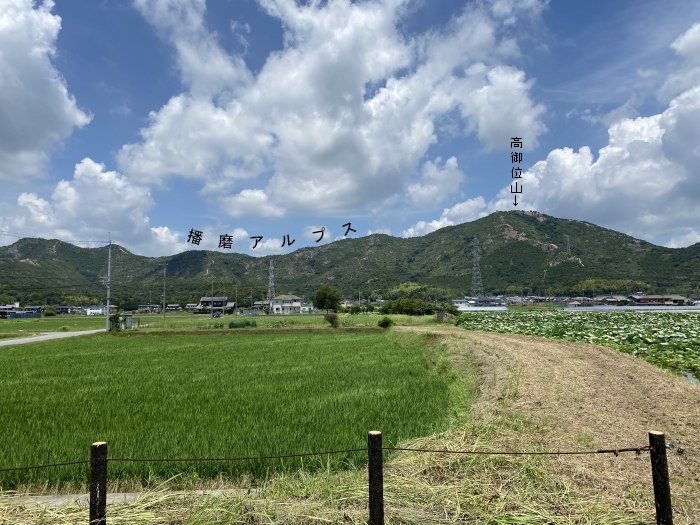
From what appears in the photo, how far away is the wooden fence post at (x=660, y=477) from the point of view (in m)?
4.13

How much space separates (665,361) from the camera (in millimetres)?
16297

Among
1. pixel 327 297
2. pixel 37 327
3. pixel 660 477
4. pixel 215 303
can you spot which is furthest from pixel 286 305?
pixel 660 477

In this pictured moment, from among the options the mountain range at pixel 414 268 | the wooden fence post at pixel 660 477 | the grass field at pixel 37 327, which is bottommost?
the grass field at pixel 37 327

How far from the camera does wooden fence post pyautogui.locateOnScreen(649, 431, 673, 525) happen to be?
163 inches

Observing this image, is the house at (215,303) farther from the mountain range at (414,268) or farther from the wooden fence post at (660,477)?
the wooden fence post at (660,477)

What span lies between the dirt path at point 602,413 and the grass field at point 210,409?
1.60 m

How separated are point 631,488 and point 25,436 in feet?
31.8

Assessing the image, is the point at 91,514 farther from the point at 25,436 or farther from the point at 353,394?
the point at 353,394

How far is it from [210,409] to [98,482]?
5976mm

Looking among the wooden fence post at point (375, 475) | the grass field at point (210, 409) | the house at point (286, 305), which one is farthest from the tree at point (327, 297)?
the wooden fence post at point (375, 475)

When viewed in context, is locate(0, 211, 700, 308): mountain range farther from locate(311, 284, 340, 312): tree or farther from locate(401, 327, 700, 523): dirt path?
locate(401, 327, 700, 523): dirt path

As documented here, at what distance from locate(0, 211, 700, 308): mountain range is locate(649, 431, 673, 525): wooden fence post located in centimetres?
9969

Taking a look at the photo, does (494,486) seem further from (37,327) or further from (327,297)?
(327,297)

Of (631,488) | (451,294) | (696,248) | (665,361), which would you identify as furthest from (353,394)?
(696,248)
